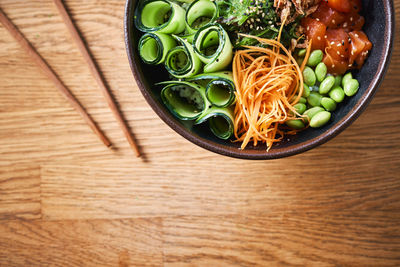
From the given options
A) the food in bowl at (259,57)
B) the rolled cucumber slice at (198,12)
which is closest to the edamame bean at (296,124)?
the food in bowl at (259,57)

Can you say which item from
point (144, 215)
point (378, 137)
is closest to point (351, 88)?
point (378, 137)

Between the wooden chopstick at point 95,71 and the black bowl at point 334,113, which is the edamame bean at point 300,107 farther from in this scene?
the wooden chopstick at point 95,71

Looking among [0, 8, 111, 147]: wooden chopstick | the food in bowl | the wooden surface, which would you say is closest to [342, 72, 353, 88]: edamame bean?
the food in bowl

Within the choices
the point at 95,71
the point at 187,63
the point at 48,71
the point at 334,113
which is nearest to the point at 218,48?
the point at 187,63

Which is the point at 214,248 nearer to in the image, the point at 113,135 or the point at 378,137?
the point at 113,135

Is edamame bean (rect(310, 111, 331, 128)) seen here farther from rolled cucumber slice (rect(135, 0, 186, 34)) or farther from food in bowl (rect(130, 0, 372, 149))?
rolled cucumber slice (rect(135, 0, 186, 34))
